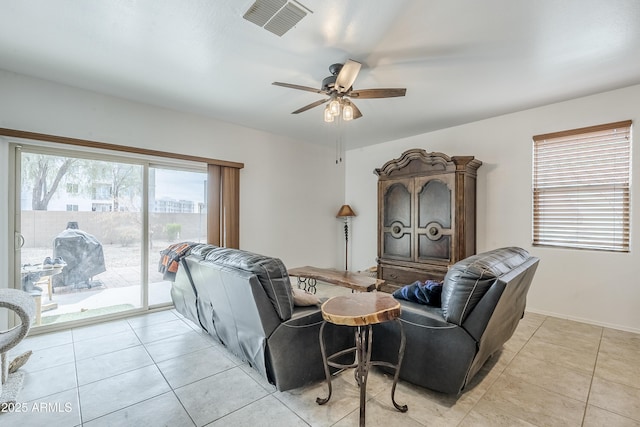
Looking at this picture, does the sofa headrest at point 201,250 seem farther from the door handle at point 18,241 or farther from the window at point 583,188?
the window at point 583,188

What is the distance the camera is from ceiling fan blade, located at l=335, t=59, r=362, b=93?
2.09 m

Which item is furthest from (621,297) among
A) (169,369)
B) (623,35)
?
(169,369)

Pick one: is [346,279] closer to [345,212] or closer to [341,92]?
[341,92]

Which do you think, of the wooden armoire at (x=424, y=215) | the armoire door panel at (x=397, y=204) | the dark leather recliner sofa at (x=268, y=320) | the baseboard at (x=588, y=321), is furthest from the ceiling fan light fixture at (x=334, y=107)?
the baseboard at (x=588, y=321)

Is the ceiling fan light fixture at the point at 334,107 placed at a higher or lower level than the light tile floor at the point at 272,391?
higher

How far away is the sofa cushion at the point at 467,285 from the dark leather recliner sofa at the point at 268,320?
0.79 metres

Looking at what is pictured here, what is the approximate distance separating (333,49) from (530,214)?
10.4 feet

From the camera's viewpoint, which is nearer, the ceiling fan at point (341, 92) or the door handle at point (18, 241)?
the ceiling fan at point (341, 92)

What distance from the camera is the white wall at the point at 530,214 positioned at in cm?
296

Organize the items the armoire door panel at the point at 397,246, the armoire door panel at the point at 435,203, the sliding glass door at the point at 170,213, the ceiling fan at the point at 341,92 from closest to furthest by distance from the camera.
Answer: the ceiling fan at the point at 341,92
the sliding glass door at the point at 170,213
the armoire door panel at the point at 435,203
the armoire door panel at the point at 397,246

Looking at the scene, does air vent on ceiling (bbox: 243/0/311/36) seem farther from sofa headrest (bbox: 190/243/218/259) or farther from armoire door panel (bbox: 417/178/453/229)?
armoire door panel (bbox: 417/178/453/229)

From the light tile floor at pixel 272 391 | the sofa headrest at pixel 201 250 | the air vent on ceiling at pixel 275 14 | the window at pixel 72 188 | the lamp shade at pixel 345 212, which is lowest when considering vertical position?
the light tile floor at pixel 272 391

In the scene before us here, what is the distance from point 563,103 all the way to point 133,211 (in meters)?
5.34

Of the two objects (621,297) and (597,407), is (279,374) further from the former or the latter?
(621,297)
